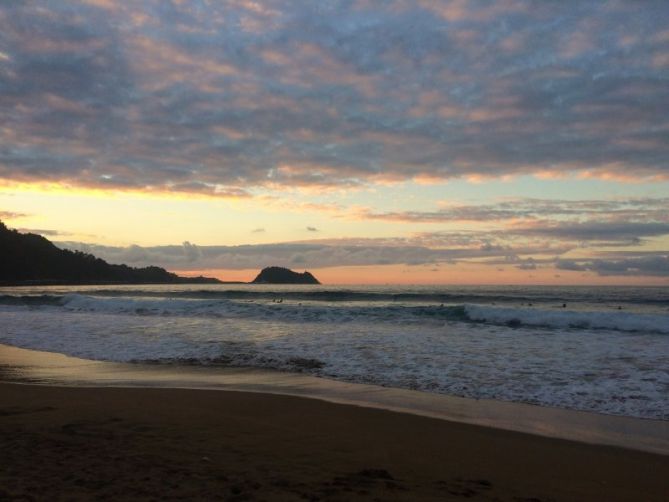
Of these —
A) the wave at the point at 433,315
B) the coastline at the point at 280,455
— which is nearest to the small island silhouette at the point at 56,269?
the wave at the point at 433,315

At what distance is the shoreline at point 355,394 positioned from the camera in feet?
21.9

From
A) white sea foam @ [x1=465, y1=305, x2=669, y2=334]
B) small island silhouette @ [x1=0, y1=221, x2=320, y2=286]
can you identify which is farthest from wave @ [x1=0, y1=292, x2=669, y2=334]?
small island silhouette @ [x1=0, y1=221, x2=320, y2=286]

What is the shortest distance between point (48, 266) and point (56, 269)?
1611 mm

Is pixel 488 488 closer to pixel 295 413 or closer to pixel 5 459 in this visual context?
pixel 295 413

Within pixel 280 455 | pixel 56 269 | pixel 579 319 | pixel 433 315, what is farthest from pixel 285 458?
pixel 56 269

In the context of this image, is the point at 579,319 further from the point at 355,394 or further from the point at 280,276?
the point at 280,276

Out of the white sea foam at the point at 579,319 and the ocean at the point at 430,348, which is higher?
the white sea foam at the point at 579,319

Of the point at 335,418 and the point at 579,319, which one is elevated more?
the point at 579,319

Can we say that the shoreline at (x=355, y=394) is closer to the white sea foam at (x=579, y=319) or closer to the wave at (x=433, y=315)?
the wave at (x=433, y=315)

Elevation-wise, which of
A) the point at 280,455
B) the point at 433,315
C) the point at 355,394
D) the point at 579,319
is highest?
the point at 579,319

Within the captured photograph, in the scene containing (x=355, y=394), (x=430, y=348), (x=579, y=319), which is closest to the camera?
(x=355, y=394)

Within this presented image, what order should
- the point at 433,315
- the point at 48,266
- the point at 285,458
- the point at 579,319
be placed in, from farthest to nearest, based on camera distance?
the point at 48,266 < the point at 433,315 < the point at 579,319 < the point at 285,458

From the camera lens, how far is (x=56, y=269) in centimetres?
10819

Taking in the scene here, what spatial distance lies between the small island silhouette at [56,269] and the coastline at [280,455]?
104 meters
